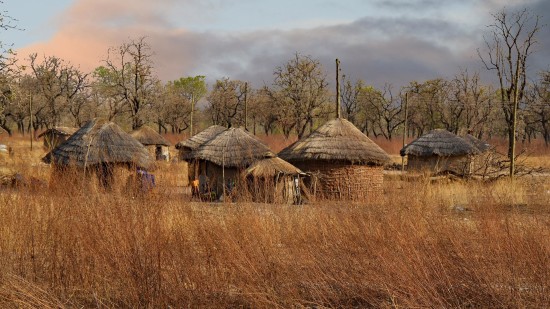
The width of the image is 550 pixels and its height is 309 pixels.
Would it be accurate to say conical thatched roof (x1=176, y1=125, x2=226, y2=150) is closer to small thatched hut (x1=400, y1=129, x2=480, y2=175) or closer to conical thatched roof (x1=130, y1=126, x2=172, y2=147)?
conical thatched roof (x1=130, y1=126, x2=172, y2=147)

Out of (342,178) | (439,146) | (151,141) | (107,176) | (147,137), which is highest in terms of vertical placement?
(147,137)

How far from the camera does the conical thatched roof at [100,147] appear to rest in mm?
15062

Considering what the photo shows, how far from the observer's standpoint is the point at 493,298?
12.2ft

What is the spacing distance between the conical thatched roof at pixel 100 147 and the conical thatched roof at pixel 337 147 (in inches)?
174

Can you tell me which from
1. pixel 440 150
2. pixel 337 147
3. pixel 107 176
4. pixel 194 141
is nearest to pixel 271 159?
pixel 337 147

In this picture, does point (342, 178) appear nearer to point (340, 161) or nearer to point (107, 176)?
point (340, 161)

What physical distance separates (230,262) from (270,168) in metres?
10.3

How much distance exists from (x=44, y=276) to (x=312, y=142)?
12.4m

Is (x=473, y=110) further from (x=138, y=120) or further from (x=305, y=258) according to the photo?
(x=305, y=258)

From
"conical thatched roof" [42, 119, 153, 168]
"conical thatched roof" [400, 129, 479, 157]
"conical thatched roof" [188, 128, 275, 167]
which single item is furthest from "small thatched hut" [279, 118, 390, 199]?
"conical thatched roof" [400, 129, 479, 157]

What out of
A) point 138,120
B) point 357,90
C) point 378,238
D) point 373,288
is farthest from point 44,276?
point 357,90

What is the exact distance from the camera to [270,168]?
14.5m

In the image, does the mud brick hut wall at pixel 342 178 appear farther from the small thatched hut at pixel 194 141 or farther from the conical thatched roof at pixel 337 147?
the small thatched hut at pixel 194 141

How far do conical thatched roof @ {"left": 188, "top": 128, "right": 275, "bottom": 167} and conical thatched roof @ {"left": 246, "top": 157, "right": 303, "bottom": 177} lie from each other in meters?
0.19
